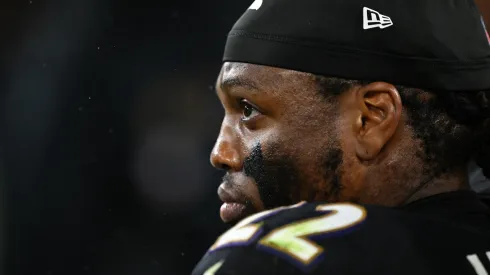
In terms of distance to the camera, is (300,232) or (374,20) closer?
(300,232)

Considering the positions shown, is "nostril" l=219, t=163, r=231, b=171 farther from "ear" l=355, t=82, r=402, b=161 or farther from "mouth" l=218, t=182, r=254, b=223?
"ear" l=355, t=82, r=402, b=161

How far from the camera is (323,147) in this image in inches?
55.4

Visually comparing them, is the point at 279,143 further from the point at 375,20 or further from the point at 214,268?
the point at 214,268

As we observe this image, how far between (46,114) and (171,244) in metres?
0.89

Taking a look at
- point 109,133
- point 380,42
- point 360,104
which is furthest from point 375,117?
point 109,133

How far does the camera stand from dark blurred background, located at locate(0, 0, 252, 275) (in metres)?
3.77

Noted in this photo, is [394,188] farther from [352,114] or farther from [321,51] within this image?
[321,51]

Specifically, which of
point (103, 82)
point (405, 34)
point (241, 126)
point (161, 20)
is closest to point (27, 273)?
point (103, 82)

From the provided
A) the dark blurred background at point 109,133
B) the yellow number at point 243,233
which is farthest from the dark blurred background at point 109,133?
the yellow number at point 243,233

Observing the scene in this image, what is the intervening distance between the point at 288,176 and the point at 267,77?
0.61ft

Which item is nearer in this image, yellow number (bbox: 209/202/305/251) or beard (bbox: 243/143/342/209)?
yellow number (bbox: 209/202/305/251)

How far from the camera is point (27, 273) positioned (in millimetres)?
3742

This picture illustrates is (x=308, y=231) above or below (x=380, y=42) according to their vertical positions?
below

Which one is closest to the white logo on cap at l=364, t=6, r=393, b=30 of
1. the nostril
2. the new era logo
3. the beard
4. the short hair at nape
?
the new era logo
